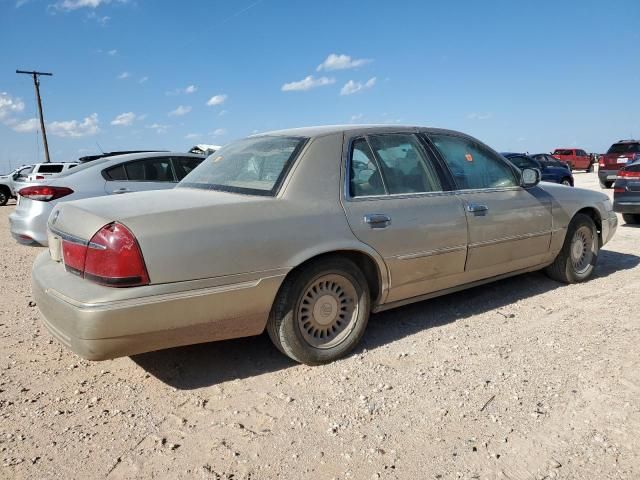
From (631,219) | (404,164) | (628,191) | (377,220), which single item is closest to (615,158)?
(631,219)

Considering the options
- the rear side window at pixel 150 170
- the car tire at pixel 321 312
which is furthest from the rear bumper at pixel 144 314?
the rear side window at pixel 150 170

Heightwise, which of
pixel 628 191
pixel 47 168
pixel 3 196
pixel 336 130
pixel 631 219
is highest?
pixel 336 130

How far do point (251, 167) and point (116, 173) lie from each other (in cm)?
386

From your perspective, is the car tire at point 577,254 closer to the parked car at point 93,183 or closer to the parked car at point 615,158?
the parked car at point 93,183

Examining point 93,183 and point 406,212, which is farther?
point 93,183

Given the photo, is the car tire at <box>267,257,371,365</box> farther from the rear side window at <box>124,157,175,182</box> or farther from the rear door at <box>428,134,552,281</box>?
the rear side window at <box>124,157,175,182</box>

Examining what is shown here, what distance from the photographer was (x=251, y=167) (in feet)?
11.2

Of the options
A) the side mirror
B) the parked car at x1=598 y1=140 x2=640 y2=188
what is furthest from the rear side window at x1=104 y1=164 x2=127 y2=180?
the parked car at x1=598 y1=140 x2=640 y2=188

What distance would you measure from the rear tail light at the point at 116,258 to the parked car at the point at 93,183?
3.88 meters

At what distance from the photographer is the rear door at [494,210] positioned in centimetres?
397

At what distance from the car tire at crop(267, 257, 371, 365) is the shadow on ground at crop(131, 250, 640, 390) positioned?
0.67 ft

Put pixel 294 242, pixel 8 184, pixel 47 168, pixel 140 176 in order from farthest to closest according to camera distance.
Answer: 1. pixel 8 184
2. pixel 47 168
3. pixel 140 176
4. pixel 294 242

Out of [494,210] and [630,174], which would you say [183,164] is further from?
[630,174]

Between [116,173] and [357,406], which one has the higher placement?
[116,173]
